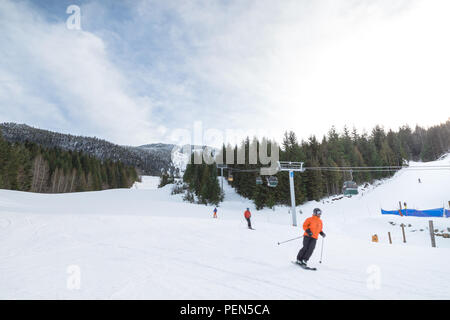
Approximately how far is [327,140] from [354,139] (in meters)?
13.0

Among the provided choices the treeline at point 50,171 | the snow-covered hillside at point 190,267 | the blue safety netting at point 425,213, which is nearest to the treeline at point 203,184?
the blue safety netting at point 425,213

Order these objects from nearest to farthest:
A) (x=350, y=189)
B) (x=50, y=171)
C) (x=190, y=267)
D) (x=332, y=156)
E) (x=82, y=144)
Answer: (x=190, y=267)
(x=350, y=189)
(x=332, y=156)
(x=50, y=171)
(x=82, y=144)

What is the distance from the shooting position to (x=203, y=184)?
4684 cm

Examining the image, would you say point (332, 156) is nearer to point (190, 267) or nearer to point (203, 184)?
point (203, 184)

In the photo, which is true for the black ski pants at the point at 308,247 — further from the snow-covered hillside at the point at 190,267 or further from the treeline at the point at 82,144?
the treeline at the point at 82,144

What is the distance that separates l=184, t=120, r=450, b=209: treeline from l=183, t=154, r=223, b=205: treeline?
47.4 inches

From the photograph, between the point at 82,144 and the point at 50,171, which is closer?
the point at 50,171

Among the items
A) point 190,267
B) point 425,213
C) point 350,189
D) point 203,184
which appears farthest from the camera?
point 203,184

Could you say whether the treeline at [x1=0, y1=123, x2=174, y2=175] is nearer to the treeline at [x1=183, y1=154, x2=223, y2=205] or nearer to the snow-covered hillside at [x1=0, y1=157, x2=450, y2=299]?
the treeline at [x1=183, y1=154, x2=223, y2=205]

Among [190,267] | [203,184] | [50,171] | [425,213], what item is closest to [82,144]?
[50,171]

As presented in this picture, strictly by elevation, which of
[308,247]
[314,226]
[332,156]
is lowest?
[308,247]

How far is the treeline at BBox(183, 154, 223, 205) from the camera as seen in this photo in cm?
4456

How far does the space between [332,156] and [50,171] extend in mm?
79357
